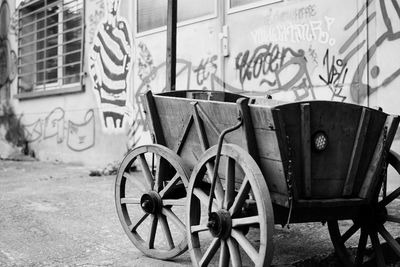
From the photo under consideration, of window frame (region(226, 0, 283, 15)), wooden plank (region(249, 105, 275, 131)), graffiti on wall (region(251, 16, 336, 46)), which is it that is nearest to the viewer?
wooden plank (region(249, 105, 275, 131))

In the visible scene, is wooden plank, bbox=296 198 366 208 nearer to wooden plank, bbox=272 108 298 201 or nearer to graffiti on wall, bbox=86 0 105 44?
wooden plank, bbox=272 108 298 201

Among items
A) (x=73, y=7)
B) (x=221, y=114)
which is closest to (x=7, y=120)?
(x=73, y=7)

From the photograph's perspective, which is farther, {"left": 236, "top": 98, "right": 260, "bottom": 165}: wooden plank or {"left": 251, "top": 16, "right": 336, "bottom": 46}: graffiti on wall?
{"left": 251, "top": 16, "right": 336, "bottom": 46}: graffiti on wall

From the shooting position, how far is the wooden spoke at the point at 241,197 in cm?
251

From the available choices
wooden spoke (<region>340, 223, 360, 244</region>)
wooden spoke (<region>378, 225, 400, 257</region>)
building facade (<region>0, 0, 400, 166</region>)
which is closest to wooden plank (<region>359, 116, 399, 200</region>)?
wooden spoke (<region>378, 225, 400, 257</region>)

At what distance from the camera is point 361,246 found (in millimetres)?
3111

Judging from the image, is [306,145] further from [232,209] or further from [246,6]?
[246,6]

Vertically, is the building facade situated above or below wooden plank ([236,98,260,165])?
above

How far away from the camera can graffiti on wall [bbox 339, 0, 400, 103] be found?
485cm

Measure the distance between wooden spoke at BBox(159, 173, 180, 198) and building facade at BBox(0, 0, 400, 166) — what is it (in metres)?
2.73

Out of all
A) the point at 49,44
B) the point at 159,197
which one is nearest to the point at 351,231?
the point at 159,197

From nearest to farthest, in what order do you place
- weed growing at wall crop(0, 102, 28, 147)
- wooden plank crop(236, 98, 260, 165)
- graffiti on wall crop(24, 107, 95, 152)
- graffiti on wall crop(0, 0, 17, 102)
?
wooden plank crop(236, 98, 260, 165) → graffiti on wall crop(24, 107, 95, 152) → weed growing at wall crop(0, 102, 28, 147) → graffiti on wall crop(0, 0, 17, 102)

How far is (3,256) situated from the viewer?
342 cm

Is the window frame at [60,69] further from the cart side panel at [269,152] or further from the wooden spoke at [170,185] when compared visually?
the cart side panel at [269,152]
